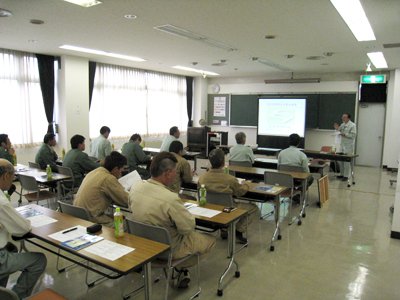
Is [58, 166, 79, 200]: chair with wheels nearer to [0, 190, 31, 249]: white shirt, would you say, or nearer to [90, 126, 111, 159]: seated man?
[90, 126, 111, 159]: seated man

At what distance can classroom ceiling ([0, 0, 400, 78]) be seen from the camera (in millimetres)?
3783

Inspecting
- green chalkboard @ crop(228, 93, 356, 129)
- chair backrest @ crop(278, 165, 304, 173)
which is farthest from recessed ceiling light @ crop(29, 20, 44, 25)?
green chalkboard @ crop(228, 93, 356, 129)

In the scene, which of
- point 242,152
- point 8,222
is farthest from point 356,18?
point 8,222

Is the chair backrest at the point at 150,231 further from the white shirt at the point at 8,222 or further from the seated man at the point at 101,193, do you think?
the white shirt at the point at 8,222

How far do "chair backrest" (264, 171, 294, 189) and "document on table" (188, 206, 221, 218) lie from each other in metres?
1.91

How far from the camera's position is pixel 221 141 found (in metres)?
10.8

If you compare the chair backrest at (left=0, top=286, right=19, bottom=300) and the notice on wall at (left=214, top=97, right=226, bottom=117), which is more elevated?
the notice on wall at (left=214, top=97, right=226, bottom=117)

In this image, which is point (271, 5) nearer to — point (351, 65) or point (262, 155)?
point (351, 65)

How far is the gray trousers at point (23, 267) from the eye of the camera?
6.96ft

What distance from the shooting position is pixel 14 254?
2205 millimetres

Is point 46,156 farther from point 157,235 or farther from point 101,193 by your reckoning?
point 157,235

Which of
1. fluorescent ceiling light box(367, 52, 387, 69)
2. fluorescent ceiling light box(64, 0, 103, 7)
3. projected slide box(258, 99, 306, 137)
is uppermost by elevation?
fluorescent ceiling light box(367, 52, 387, 69)

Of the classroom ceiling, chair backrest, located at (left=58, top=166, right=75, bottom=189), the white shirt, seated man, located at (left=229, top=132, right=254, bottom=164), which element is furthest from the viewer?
seated man, located at (left=229, top=132, right=254, bottom=164)

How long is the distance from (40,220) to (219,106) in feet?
34.1
